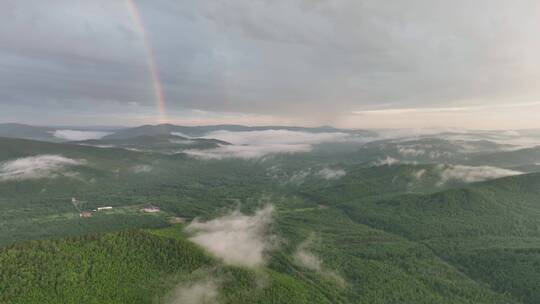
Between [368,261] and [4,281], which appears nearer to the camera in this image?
[4,281]

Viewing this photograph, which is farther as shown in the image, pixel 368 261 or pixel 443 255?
pixel 443 255

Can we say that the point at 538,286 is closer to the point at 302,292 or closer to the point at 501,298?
the point at 501,298

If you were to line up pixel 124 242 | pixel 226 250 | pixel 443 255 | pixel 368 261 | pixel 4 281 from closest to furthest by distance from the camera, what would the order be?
pixel 4 281 < pixel 124 242 < pixel 226 250 < pixel 368 261 < pixel 443 255

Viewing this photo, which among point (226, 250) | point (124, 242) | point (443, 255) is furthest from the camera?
point (443, 255)

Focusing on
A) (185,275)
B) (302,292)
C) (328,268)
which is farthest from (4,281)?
(328,268)

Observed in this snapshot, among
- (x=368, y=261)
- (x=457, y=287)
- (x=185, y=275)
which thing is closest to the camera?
(x=185, y=275)

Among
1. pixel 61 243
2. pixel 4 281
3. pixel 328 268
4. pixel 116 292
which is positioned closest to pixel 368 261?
pixel 328 268

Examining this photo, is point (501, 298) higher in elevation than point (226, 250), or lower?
lower

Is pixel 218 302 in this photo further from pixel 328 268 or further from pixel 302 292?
pixel 328 268

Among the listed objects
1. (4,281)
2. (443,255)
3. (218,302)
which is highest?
(4,281)
